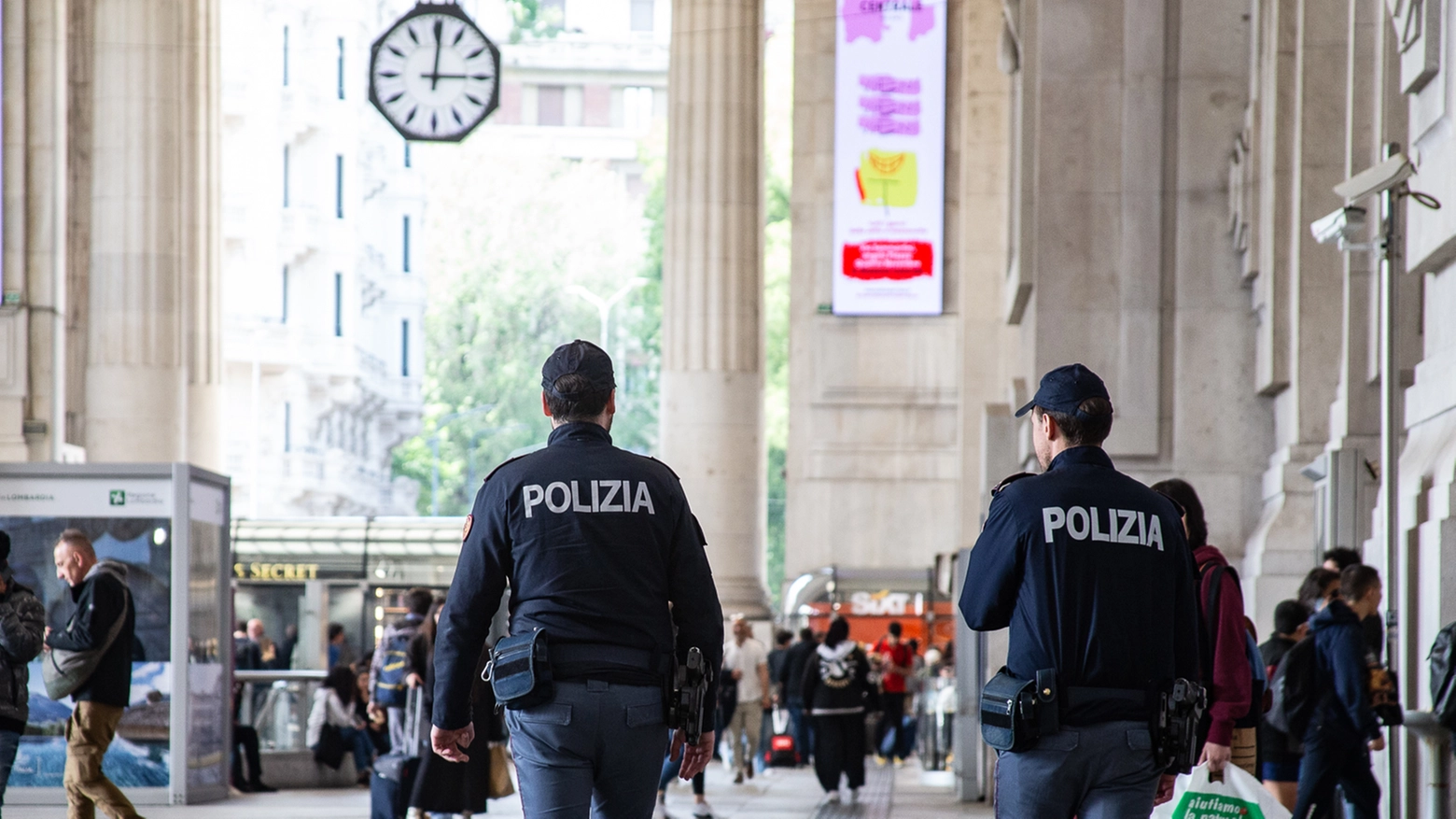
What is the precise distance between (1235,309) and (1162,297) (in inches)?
24.3

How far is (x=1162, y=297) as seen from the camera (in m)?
17.0

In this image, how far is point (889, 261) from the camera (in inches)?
1276

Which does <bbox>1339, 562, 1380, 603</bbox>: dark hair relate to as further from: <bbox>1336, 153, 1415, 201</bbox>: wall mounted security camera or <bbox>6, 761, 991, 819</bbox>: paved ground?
<bbox>6, 761, 991, 819</bbox>: paved ground

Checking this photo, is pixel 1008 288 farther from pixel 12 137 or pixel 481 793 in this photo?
pixel 12 137

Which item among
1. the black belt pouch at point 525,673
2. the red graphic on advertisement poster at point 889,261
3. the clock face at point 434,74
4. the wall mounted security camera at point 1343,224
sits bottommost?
the black belt pouch at point 525,673

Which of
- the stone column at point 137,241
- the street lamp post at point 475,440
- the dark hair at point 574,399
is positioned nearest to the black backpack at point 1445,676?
the dark hair at point 574,399

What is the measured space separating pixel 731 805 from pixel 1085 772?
1422 cm

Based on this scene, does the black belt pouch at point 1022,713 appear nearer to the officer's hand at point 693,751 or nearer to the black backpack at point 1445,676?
the officer's hand at point 693,751

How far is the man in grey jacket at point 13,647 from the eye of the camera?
34.1ft

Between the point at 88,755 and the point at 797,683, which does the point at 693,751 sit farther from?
the point at 797,683

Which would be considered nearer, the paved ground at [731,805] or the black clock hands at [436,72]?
the paved ground at [731,805]

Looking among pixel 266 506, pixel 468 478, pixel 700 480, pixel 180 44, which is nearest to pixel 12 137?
pixel 180 44

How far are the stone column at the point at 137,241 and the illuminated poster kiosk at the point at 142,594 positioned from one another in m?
9.88

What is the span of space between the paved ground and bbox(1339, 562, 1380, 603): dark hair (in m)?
7.99
